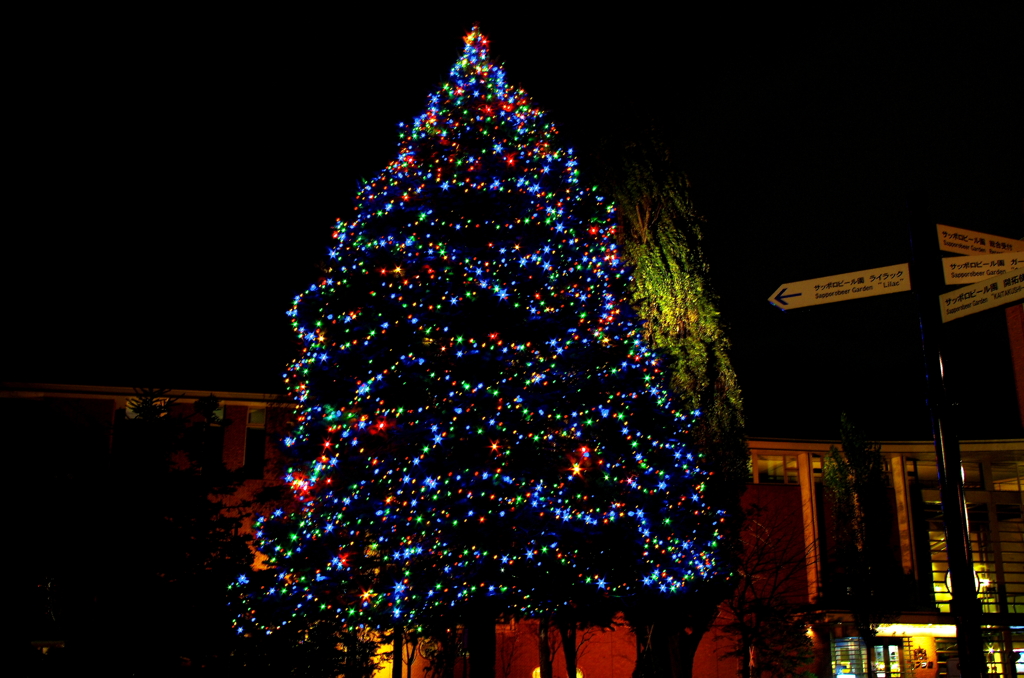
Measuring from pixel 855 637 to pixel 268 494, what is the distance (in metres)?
23.0

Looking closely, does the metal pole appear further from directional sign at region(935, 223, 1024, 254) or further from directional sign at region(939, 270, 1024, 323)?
directional sign at region(935, 223, 1024, 254)

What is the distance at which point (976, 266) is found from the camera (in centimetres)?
580

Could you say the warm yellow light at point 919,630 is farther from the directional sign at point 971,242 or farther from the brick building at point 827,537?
the directional sign at point 971,242

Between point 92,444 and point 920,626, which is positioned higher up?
point 92,444

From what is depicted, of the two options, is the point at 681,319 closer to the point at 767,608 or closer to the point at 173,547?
the point at 767,608

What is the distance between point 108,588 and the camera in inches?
368

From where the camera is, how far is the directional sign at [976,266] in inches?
222

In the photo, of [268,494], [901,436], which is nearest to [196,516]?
[268,494]

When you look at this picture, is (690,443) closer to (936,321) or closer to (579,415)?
(579,415)

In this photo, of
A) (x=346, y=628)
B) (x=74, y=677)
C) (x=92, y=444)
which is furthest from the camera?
(x=346, y=628)

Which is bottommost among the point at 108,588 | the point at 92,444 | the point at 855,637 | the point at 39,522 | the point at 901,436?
the point at 855,637

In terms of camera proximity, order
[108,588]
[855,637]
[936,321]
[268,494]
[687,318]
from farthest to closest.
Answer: [855,637] → [687,318] → [268,494] → [108,588] → [936,321]

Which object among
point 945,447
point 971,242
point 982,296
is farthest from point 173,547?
point 971,242

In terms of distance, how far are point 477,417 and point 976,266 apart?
656cm
